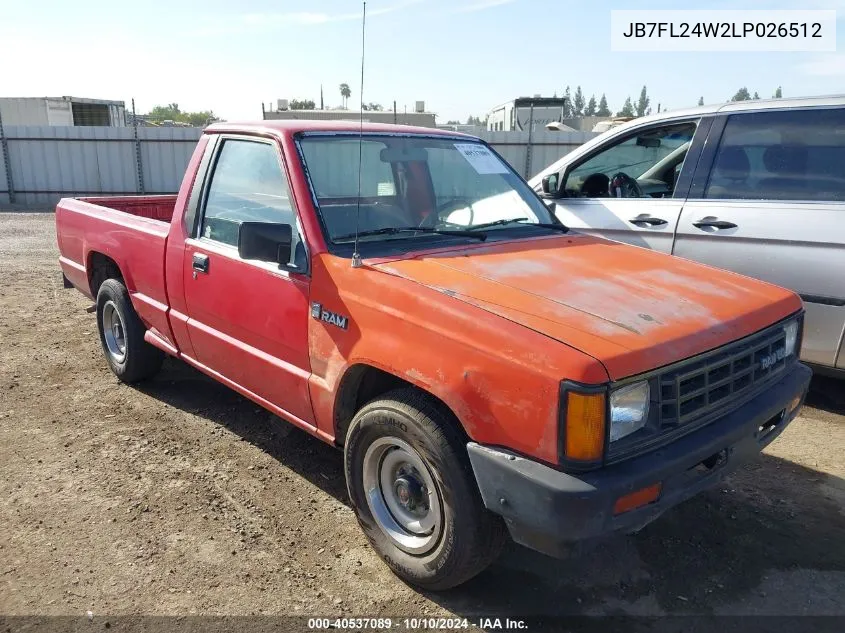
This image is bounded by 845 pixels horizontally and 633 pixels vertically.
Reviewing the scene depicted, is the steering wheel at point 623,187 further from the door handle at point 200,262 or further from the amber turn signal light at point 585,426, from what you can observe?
the amber turn signal light at point 585,426

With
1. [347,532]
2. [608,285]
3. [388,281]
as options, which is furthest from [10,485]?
[608,285]

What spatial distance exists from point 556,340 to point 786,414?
143cm

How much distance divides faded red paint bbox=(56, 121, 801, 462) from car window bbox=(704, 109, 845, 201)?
154 cm

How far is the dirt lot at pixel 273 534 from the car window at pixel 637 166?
80.1 inches

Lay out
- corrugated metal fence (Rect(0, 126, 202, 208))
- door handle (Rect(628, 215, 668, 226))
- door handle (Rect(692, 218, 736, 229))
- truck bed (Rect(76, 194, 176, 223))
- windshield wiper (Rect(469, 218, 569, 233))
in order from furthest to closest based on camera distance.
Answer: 1. corrugated metal fence (Rect(0, 126, 202, 208))
2. truck bed (Rect(76, 194, 176, 223))
3. door handle (Rect(628, 215, 668, 226))
4. door handle (Rect(692, 218, 736, 229))
5. windshield wiper (Rect(469, 218, 569, 233))

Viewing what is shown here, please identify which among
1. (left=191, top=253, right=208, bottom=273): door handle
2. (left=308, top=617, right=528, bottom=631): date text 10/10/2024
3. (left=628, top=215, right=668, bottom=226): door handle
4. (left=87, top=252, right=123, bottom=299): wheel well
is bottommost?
(left=308, top=617, right=528, bottom=631): date text 10/10/2024

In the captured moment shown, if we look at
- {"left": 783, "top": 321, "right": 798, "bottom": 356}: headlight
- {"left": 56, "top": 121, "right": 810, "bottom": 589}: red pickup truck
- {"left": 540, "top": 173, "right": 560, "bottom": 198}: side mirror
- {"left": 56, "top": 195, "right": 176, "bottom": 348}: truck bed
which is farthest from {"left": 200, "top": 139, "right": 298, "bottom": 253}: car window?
{"left": 540, "top": 173, "right": 560, "bottom": 198}: side mirror

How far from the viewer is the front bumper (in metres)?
2.08

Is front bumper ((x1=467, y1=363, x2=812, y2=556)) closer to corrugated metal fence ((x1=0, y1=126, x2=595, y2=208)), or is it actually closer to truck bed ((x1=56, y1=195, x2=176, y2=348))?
truck bed ((x1=56, y1=195, x2=176, y2=348))

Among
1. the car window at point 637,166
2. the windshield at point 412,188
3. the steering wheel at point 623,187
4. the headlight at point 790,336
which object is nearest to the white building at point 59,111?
the car window at point 637,166

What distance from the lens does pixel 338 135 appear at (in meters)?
3.44

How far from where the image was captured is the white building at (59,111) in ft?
79.2

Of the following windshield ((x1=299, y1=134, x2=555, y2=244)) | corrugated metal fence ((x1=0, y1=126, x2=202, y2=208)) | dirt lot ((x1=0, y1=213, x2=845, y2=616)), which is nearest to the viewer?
dirt lot ((x1=0, y1=213, x2=845, y2=616))

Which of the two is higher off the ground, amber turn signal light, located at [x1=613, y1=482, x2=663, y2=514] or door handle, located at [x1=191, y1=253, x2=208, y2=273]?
door handle, located at [x1=191, y1=253, x2=208, y2=273]
